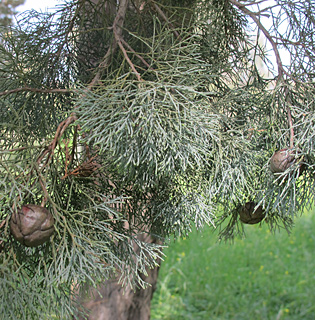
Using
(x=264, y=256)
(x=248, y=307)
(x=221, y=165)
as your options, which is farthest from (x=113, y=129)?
(x=264, y=256)

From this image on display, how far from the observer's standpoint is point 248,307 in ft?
12.4

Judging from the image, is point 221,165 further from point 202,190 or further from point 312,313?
point 312,313

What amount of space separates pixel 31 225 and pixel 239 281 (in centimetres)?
365

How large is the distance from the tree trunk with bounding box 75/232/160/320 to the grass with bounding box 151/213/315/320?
116 centimetres

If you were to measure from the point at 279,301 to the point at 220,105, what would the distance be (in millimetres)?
3195

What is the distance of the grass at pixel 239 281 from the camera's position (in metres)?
3.75

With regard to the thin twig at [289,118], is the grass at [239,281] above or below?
below

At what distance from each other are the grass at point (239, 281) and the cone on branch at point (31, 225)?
2.77 m

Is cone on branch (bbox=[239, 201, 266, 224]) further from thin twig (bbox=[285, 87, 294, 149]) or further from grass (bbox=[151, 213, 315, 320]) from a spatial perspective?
grass (bbox=[151, 213, 315, 320])

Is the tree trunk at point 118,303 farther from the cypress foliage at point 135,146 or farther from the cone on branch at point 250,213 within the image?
the cypress foliage at point 135,146

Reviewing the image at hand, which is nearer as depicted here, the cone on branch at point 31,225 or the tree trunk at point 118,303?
the cone on branch at point 31,225

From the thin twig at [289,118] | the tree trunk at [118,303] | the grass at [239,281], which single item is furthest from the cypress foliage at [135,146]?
the grass at [239,281]

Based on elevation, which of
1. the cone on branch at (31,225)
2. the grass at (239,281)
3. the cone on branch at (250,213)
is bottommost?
the grass at (239,281)

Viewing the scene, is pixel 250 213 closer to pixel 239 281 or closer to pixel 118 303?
pixel 118 303
